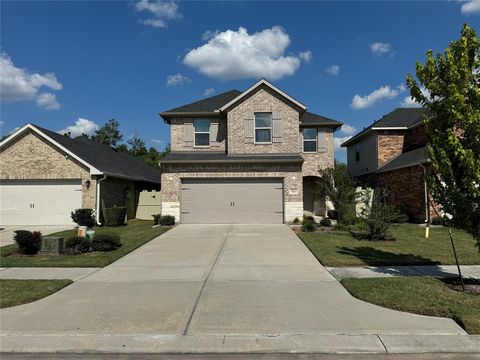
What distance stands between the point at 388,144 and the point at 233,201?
38.6ft

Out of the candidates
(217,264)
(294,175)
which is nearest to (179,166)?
(294,175)

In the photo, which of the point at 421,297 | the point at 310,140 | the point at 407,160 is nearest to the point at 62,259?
the point at 421,297

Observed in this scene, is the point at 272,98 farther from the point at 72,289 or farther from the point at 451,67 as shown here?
the point at 72,289

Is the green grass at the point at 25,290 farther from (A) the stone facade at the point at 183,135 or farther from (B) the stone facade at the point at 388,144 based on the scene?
(B) the stone facade at the point at 388,144

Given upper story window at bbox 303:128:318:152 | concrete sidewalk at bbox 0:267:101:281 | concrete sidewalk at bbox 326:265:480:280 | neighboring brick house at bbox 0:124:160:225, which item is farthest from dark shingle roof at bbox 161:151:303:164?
concrete sidewalk at bbox 0:267:101:281

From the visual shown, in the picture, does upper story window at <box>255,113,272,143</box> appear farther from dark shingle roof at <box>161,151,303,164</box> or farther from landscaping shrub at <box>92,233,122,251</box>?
landscaping shrub at <box>92,233,122,251</box>

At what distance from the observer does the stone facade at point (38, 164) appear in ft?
65.3

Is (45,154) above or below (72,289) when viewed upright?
above

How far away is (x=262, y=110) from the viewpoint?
2072 centimetres

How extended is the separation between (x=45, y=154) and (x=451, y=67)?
19.0 metres

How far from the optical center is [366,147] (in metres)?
27.8

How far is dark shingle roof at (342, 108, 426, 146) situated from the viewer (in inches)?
987

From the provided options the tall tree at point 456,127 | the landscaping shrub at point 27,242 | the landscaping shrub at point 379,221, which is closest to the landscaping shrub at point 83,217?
the landscaping shrub at point 27,242

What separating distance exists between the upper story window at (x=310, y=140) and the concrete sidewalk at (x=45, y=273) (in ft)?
56.4
